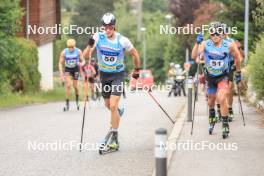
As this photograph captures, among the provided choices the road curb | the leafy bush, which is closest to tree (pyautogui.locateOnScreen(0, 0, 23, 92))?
the leafy bush

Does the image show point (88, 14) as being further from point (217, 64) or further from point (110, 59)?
point (110, 59)

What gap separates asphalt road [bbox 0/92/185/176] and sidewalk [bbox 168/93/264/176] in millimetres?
503

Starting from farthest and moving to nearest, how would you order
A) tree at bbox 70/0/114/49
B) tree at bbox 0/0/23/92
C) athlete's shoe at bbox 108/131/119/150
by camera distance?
tree at bbox 70/0/114/49
tree at bbox 0/0/23/92
athlete's shoe at bbox 108/131/119/150

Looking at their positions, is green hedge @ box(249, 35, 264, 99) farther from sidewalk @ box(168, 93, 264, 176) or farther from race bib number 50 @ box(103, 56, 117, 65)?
race bib number 50 @ box(103, 56, 117, 65)

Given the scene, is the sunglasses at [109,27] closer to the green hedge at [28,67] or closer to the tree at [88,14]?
the green hedge at [28,67]

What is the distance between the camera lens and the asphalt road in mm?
9344

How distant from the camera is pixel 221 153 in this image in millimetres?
10305

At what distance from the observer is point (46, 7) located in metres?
41.1

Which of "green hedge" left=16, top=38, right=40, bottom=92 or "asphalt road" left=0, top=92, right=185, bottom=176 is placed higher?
"green hedge" left=16, top=38, right=40, bottom=92

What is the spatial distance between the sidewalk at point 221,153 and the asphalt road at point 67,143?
0.50 metres

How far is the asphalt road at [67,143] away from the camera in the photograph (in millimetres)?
9344

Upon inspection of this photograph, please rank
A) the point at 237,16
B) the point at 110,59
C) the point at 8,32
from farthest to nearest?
1. the point at 237,16
2. the point at 8,32
3. the point at 110,59

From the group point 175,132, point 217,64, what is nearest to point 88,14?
point 175,132

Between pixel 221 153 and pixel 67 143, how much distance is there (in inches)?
116
